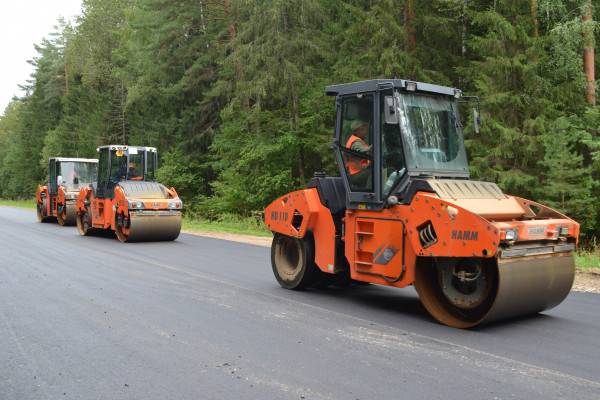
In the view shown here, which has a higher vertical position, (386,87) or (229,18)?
(229,18)

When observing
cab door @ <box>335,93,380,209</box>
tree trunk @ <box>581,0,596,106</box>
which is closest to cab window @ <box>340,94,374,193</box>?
cab door @ <box>335,93,380,209</box>

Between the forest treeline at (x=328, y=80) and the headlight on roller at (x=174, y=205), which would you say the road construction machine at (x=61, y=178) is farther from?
the headlight on roller at (x=174, y=205)

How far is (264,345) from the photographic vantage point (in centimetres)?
552

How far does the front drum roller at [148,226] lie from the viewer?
15.0 meters

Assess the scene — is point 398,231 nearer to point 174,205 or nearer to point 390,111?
point 390,111

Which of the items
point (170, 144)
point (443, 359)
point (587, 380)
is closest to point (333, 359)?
point (443, 359)

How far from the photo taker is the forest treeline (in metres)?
16.5

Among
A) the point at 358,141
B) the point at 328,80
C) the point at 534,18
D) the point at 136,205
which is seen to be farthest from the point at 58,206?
the point at 358,141

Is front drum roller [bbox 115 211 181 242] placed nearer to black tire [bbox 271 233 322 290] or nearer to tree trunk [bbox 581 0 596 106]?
black tire [bbox 271 233 322 290]

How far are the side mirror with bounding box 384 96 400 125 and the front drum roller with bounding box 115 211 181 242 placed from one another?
9.92 meters

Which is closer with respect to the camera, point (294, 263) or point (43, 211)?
point (294, 263)

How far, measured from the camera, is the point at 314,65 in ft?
77.1

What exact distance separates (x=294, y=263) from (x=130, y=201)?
7767 mm

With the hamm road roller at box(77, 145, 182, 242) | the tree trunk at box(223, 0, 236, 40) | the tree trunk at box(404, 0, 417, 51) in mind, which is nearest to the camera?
the hamm road roller at box(77, 145, 182, 242)
